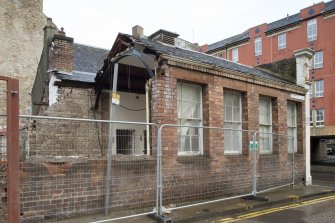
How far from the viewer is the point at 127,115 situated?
13578 millimetres

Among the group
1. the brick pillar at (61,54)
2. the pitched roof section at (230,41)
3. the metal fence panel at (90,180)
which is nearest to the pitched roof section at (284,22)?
the pitched roof section at (230,41)

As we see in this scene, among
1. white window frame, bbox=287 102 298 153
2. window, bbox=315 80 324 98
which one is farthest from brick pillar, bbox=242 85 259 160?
window, bbox=315 80 324 98

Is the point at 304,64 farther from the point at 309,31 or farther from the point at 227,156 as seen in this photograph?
the point at 309,31

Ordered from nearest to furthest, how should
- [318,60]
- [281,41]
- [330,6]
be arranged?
[330,6]
[318,60]
[281,41]

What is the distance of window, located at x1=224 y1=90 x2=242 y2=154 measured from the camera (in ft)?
35.9

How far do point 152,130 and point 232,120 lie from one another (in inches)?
136

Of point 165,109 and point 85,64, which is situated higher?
point 85,64

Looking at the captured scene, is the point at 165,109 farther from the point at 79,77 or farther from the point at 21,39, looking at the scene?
the point at 21,39

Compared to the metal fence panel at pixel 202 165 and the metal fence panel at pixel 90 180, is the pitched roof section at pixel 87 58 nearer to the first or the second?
the metal fence panel at pixel 90 180

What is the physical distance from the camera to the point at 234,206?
877 cm

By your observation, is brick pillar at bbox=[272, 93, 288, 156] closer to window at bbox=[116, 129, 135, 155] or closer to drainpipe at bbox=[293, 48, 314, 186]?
drainpipe at bbox=[293, 48, 314, 186]

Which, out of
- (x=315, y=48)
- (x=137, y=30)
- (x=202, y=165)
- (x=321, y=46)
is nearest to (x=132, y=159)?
(x=202, y=165)

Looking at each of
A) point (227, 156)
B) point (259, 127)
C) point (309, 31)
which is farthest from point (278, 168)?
point (309, 31)

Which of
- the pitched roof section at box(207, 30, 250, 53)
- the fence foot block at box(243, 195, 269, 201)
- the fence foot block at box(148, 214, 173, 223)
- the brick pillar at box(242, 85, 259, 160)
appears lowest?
the fence foot block at box(243, 195, 269, 201)
